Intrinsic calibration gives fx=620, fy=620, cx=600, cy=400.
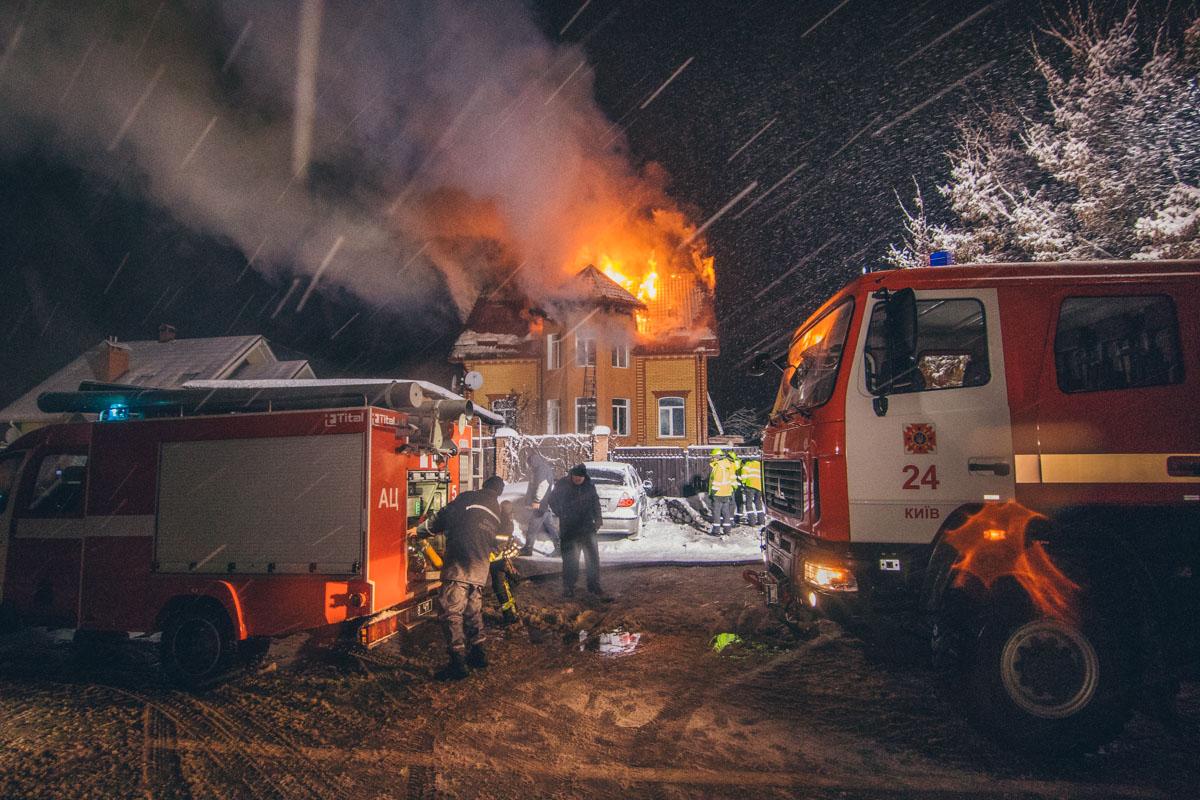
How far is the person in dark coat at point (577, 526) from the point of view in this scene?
27.6 feet

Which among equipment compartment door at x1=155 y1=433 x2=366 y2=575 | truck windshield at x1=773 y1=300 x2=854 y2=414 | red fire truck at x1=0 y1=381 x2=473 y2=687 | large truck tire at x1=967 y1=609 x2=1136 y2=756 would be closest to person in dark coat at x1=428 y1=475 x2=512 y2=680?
red fire truck at x1=0 y1=381 x2=473 y2=687

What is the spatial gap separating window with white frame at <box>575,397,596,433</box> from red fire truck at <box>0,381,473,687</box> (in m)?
20.3

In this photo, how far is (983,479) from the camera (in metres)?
4.03

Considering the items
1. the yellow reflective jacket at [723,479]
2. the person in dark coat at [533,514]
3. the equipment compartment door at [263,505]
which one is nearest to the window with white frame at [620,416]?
the yellow reflective jacket at [723,479]

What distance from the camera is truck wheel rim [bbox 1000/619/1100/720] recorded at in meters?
3.82

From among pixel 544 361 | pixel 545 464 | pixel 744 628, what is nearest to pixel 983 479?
pixel 744 628

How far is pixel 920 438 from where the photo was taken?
4.12m

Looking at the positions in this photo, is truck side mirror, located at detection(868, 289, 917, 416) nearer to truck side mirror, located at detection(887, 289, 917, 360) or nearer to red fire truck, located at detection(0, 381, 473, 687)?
truck side mirror, located at detection(887, 289, 917, 360)

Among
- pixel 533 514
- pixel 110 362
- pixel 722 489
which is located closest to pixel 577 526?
pixel 533 514

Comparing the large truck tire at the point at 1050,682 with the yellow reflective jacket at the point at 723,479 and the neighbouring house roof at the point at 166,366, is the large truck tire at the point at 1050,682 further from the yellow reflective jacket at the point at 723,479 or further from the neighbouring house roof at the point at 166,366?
the neighbouring house roof at the point at 166,366

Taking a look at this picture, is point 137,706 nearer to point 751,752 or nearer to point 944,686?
point 751,752

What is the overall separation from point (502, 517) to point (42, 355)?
35387 millimetres

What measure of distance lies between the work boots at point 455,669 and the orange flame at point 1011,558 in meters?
3.93

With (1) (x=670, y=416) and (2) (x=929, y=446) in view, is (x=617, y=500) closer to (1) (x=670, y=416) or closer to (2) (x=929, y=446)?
(2) (x=929, y=446)
